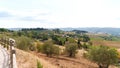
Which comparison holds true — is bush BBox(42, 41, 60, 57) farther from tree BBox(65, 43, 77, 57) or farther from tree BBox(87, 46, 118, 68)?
tree BBox(87, 46, 118, 68)

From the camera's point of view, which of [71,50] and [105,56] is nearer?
[105,56]

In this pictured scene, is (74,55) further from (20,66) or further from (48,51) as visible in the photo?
(20,66)

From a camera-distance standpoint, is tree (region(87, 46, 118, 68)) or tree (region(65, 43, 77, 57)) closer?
tree (region(87, 46, 118, 68))

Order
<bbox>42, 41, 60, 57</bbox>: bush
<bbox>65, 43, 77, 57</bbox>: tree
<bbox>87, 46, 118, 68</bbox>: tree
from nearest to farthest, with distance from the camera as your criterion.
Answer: <bbox>87, 46, 118, 68</bbox>: tree < <bbox>42, 41, 60, 57</bbox>: bush < <bbox>65, 43, 77, 57</bbox>: tree

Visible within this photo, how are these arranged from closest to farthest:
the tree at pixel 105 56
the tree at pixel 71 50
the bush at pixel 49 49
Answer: the tree at pixel 105 56, the bush at pixel 49 49, the tree at pixel 71 50

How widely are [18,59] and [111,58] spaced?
1678 inches

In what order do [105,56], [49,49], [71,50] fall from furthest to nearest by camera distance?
[71,50] → [49,49] → [105,56]

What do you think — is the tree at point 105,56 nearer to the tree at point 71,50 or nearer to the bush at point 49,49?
the bush at point 49,49

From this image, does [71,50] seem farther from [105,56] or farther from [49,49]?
[105,56]

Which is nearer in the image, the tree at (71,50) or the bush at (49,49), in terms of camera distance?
the bush at (49,49)

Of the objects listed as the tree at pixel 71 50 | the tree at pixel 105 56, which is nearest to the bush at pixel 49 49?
the tree at pixel 71 50

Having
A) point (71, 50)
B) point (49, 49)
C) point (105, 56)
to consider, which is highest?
point (49, 49)

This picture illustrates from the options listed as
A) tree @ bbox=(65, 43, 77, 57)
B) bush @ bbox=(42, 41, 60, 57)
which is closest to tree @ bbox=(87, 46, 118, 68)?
bush @ bbox=(42, 41, 60, 57)

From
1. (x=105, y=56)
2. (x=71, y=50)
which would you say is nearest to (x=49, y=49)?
(x=71, y=50)
